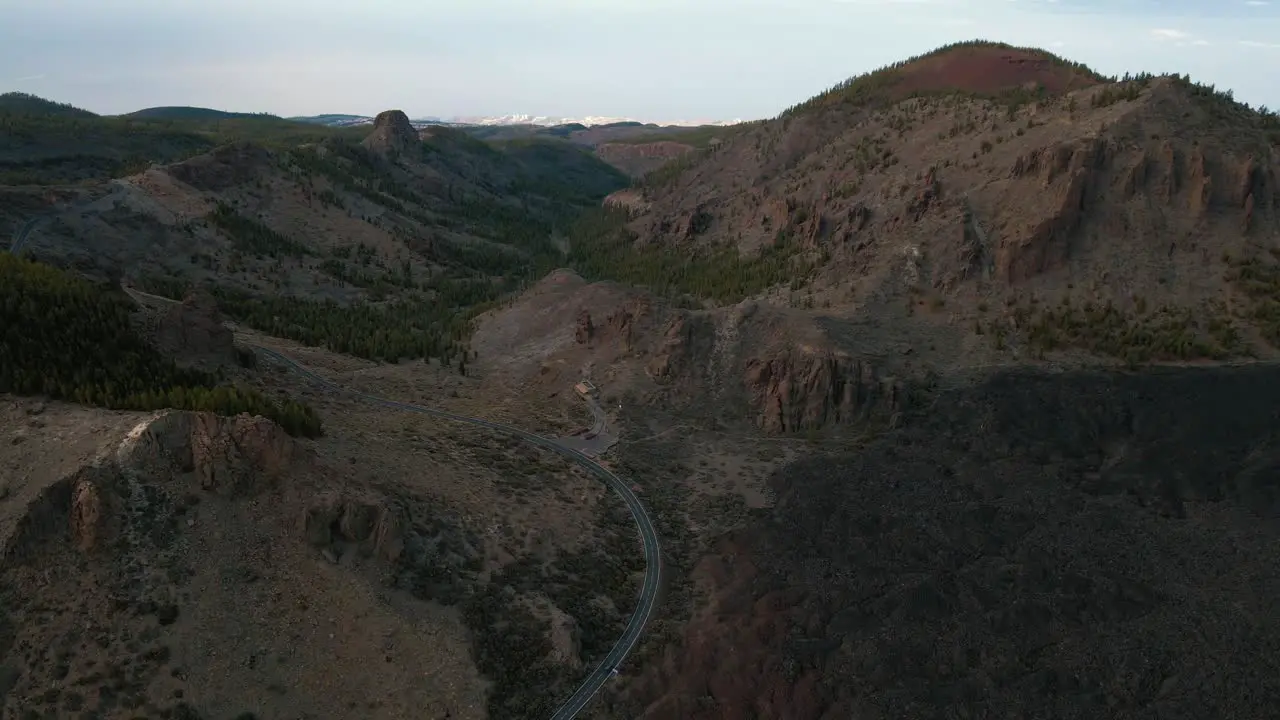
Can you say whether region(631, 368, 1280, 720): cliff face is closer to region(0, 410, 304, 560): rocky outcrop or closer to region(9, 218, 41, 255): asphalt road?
region(0, 410, 304, 560): rocky outcrop

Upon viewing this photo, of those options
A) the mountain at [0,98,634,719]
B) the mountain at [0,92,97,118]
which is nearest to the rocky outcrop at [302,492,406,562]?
the mountain at [0,98,634,719]

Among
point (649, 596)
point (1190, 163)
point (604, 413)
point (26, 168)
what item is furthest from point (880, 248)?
point (26, 168)

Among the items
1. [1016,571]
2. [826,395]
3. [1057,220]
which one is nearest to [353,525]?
[1016,571]

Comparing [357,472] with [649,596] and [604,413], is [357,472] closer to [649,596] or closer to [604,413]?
[649,596]

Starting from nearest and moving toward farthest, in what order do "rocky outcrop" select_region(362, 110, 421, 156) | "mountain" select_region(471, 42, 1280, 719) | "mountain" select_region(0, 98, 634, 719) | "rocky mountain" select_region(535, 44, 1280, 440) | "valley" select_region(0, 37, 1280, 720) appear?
"mountain" select_region(0, 98, 634, 719) < "valley" select_region(0, 37, 1280, 720) < "mountain" select_region(471, 42, 1280, 719) < "rocky mountain" select_region(535, 44, 1280, 440) < "rocky outcrop" select_region(362, 110, 421, 156)

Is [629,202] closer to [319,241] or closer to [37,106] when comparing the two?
[319,241]

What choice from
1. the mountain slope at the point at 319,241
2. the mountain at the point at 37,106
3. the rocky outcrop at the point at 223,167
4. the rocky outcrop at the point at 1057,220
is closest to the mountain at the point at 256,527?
the mountain slope at the point at 319,241

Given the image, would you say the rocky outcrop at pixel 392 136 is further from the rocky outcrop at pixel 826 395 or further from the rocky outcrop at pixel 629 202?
the rocky outcrop at pixel 826 395
